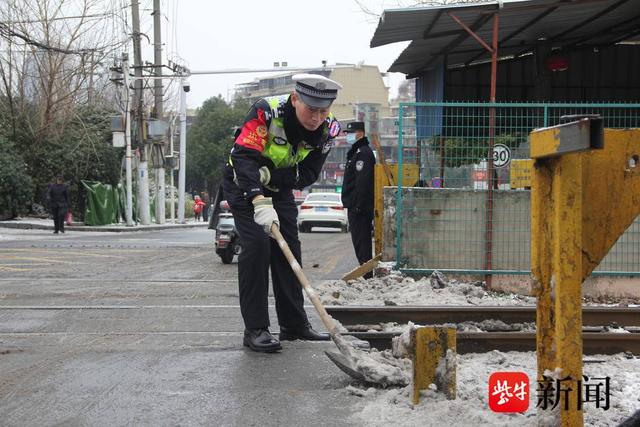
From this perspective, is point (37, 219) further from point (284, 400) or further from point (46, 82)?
point (284, 400)

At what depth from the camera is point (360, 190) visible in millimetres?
10242

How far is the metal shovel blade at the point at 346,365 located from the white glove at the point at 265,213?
100 centimetres

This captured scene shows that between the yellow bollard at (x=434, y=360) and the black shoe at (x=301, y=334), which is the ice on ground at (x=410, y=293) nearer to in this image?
the black shoe at (x=301, y=334)

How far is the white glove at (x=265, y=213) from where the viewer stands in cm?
533

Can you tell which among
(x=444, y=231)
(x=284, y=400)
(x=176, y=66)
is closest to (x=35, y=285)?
(x=444, y=231)

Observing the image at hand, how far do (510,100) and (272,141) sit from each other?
498 inches

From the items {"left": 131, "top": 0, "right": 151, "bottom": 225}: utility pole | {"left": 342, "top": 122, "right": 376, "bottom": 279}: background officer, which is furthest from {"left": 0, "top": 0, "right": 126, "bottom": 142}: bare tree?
{"left": 342, "top": 122, "right": 376, "bottom": 279}: background officer

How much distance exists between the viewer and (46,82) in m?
33.7

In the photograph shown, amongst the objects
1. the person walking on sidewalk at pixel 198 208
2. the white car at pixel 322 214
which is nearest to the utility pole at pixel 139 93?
the white car at pixel 322 214

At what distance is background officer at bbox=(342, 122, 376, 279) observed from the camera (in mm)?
10258

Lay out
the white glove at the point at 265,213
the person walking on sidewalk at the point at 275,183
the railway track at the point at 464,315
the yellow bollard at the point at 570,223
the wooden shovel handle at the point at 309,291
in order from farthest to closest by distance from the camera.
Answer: the railway track at the point at 464,315
the person walking on sidewalk at the point at 275,183
the white glove at the point at 265,213
the wooden shovel handle at the point at 309,291
the yellow bollard at the point at 570,223

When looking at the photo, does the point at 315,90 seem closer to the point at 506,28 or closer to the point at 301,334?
the point at 301,334

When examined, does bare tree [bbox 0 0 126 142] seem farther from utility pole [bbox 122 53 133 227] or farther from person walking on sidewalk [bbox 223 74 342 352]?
person walking on sidewalk [bbox 223 74 342 352]
